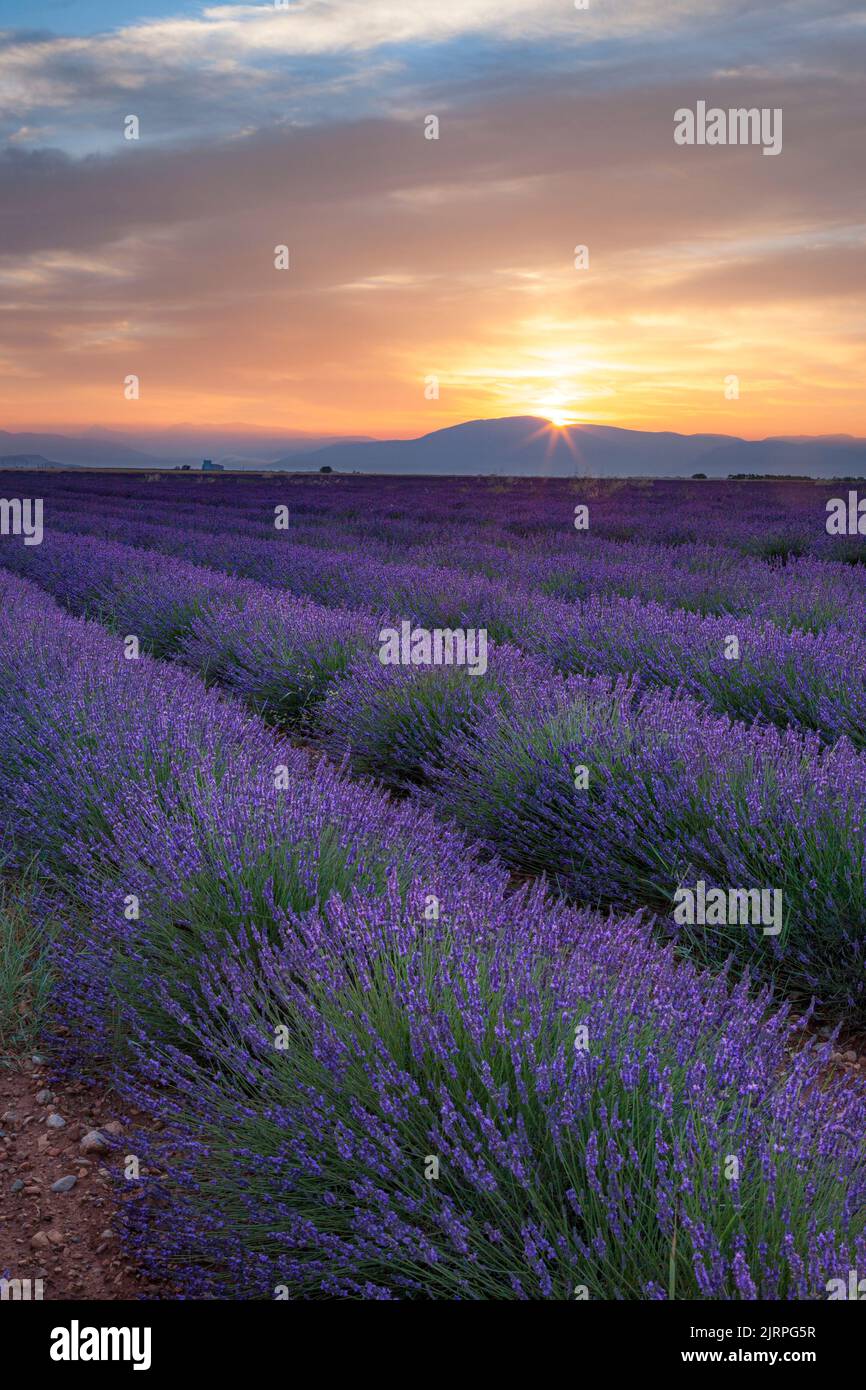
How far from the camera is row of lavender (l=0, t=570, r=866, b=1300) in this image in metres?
1.34

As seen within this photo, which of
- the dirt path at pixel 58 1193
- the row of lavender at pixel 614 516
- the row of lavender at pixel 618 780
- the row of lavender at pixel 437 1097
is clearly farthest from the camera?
the row of lavender at pixel 614 516

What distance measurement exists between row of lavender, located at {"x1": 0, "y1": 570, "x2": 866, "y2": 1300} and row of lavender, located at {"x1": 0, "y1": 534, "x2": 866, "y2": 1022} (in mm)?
370

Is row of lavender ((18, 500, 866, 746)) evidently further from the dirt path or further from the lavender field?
the dirt path

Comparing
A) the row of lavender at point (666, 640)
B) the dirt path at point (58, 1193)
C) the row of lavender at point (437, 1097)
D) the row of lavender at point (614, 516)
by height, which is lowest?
the dirt path at point (58, 1193)

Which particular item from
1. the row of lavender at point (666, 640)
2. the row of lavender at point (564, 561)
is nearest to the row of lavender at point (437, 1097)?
the row of lavender at point (666, 640)

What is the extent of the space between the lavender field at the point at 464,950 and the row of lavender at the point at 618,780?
0.06 ft

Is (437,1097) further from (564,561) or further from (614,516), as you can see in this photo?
(614,516)

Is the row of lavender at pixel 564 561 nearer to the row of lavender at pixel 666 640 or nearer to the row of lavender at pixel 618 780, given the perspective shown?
the row of lavender at pixel 666 640

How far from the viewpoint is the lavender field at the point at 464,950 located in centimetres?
141

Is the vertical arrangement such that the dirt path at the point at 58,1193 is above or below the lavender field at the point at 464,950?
below

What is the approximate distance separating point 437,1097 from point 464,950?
1.15 feet
